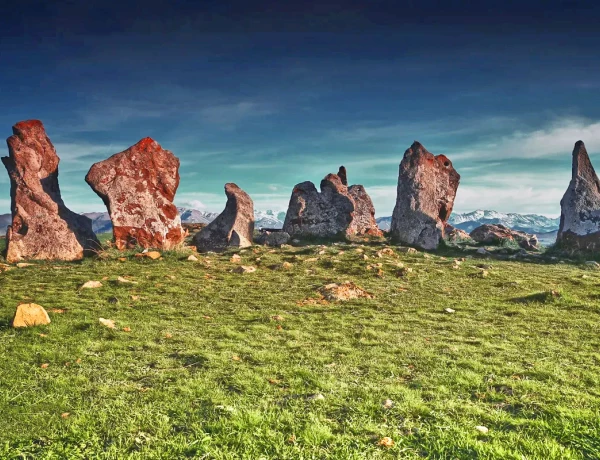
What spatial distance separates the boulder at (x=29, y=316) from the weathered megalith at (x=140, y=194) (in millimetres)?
13496

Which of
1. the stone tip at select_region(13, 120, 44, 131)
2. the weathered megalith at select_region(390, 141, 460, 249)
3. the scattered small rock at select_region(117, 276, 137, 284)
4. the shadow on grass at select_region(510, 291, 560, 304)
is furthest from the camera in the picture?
the weathered megalith at select_region(390, 141, 460, 249)

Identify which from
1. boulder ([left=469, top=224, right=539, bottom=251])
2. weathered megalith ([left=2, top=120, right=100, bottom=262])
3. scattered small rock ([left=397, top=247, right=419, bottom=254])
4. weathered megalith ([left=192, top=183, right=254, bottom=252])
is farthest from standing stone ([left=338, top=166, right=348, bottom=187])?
weathered megalith ([left=2, top=120, right=100, bottom=262])

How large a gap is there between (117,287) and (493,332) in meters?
11.7

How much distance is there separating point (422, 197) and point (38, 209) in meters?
24.3

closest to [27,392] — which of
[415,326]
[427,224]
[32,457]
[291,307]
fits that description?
[32,457]

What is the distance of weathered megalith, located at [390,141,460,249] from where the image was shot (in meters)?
30.8

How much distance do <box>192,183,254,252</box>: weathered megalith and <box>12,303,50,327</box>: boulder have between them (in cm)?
1712

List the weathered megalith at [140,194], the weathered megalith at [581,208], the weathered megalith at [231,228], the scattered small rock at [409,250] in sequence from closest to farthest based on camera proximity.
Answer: the weathered megalith at [140,194] < the scattered small rock at [409,250] < the weathered megalith at [231,228] < the weathered megalith at [581,208]

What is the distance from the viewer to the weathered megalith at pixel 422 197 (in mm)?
30844

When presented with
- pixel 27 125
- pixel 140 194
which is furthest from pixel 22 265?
pixel 27 125

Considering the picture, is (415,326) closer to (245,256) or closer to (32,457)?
(32,457)

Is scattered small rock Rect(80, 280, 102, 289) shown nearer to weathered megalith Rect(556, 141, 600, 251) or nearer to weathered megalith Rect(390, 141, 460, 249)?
weathered megalith Rect(390, 141, 460, 249)

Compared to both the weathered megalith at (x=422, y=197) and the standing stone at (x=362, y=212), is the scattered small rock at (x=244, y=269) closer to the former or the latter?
the weathered megalith at (x=422, y=197)

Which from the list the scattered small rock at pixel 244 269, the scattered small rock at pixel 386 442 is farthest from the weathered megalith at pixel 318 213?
the scattered small rock at pixel 386 442
